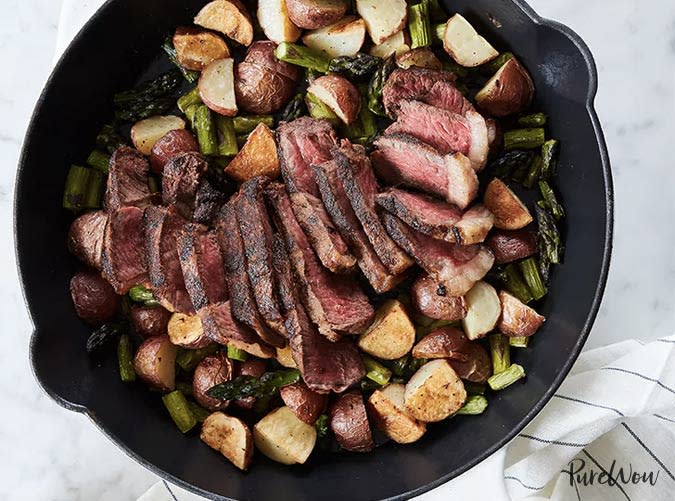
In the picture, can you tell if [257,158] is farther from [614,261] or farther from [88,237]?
[614,261]

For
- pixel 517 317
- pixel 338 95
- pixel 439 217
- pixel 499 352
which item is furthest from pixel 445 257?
pixel 338 95

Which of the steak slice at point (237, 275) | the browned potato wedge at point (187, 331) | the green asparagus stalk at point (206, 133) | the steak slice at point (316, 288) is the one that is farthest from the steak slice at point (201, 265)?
the green asparagus stalk at point (206, 133)

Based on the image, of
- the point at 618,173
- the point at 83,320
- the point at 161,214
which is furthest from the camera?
the point at 618,173

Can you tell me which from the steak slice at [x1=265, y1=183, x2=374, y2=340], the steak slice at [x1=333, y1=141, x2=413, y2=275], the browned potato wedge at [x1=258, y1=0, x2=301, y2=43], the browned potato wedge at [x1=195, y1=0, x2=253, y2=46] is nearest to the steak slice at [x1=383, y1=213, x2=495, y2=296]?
the steak slice at [x1=333, y1=141, x2=413, y2=275]

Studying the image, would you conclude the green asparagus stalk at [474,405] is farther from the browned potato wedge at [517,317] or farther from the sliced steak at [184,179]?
the sliced steak at [184,179]

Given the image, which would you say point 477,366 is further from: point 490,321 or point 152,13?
point 152,13

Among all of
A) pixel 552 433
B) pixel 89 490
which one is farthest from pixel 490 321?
pixel 89 490
